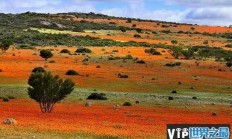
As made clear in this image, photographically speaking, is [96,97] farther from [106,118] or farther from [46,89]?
[106,118]

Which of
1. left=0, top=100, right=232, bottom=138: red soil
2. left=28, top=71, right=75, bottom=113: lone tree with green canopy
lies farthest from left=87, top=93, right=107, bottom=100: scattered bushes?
left=28, top=71, right=75, bottom=113: lone tree with green canopy

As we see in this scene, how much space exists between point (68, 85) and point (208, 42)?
414 ft

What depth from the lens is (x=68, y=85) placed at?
43500 millimetres

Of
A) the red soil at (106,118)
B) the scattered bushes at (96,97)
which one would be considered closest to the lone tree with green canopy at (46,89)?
the red soil at (106,118)

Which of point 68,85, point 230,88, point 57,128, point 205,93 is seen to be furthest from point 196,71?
point 57,128

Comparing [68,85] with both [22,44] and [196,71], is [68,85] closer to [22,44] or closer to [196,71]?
[196,71]

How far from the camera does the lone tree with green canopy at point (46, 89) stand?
42000mm

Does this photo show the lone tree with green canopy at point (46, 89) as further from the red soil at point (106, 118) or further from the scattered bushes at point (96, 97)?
the scattered bushes at point (96, 97)

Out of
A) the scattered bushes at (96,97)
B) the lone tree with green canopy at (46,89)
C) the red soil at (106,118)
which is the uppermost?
the scattered bushes at (96,97)

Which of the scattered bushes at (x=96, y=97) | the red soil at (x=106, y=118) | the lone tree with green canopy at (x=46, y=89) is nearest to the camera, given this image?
the red soil at (x=106, y=118)

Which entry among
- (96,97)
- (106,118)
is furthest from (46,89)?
(96,97)

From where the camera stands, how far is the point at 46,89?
138 ft

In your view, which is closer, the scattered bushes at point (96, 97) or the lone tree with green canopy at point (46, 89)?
the lone tree with green canopy at point (46, 89)

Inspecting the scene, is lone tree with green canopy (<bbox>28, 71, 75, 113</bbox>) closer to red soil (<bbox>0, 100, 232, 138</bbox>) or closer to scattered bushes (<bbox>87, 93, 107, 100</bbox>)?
red soil (<bbox>0, 100, 232, 138</bbox>)
